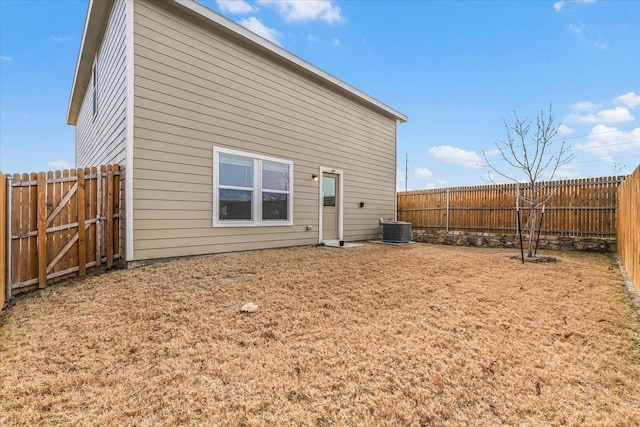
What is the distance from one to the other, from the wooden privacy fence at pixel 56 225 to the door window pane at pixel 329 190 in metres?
4.86

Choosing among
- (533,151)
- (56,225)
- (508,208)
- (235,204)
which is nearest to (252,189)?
(235,204)

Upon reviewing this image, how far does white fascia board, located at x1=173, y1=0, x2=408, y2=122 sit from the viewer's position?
5.45m

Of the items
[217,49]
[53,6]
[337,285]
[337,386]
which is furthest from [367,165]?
[53,6]

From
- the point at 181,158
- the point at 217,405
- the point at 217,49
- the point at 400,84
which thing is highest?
the point at 400,84

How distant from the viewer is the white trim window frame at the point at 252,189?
6041 mm

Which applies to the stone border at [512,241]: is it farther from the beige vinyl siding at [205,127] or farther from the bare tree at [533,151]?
the beige vinyl siding at [205,127]

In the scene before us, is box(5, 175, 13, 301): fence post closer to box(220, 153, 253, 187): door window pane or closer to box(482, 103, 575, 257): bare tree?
box(220, 153, 253, 187): door window pane

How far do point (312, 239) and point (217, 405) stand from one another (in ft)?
20.5

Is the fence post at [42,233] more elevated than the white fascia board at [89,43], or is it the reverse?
→ the white fascia board at [89,43]

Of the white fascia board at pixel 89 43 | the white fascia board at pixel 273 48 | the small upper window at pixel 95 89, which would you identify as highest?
the white fascia board at pixel 89 43

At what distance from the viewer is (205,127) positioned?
19.1 feet

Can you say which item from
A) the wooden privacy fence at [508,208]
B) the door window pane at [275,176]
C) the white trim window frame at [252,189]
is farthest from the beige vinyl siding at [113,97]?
the wooden privacy fence at [508,208]

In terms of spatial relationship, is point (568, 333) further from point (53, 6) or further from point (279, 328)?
point (53, 6)

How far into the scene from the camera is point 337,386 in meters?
1.92
